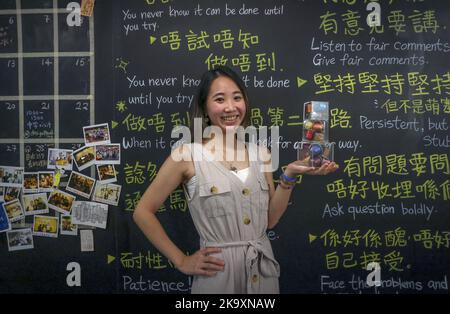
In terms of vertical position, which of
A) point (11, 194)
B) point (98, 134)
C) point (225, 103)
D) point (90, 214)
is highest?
point (225, 103)

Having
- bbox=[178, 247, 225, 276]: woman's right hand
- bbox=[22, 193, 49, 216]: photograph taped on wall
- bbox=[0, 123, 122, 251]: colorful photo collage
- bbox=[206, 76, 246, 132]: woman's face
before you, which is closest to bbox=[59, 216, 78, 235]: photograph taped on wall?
bbox=[0, 123, 122, 251]: colorful photo collage

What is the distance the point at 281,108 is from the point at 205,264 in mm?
1039

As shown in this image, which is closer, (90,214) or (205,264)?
(205,264)

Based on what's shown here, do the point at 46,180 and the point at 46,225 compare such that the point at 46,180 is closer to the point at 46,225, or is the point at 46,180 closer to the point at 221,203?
the point at 46,225

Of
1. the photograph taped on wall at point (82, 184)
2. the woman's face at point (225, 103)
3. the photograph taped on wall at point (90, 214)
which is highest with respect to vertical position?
the woman's face at point (225, 103)

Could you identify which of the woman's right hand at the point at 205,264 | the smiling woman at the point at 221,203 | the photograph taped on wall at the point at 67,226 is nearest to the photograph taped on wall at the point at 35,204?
the photograph taped on wall at the point at 67,226

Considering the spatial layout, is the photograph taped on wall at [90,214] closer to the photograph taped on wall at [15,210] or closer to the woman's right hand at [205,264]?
the photograph taped on wall at [15,210]

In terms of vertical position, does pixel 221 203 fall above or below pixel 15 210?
above

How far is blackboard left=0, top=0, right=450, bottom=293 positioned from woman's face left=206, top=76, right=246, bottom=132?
1.67 feet

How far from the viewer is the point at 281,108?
2252 mm

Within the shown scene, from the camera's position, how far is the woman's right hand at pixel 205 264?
5.47ft

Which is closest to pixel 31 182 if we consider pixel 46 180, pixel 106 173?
pixel 46 180

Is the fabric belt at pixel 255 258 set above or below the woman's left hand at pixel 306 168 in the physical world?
below

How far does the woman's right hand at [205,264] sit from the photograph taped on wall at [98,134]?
97 centimetres
